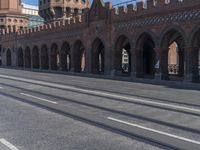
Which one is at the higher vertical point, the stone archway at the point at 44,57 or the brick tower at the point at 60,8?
the brick tower at the point at 60,8

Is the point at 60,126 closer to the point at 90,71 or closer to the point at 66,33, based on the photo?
the point at 90,71

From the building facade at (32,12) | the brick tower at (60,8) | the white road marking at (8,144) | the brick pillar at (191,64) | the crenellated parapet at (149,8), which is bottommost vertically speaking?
the white road marking at (8,144)

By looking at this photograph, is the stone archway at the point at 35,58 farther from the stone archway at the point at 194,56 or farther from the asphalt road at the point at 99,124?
the asphalt road at the point at 99,124

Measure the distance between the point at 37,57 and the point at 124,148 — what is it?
164ft

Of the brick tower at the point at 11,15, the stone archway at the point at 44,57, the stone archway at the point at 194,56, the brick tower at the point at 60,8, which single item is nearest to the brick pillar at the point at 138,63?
the stone archway at the point at 194,56

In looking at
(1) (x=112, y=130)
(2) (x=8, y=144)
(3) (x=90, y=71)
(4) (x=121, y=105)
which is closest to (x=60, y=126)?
(1) (x=112, y=130)

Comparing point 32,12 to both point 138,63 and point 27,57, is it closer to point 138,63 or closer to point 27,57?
point 27,57

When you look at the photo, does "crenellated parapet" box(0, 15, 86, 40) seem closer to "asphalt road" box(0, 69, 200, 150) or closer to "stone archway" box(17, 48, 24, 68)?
"stone archway" box(17, 48, 24, 68)

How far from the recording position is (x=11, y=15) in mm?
76000

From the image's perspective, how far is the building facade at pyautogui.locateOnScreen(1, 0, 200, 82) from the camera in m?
27.7

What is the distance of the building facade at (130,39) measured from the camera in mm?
27734

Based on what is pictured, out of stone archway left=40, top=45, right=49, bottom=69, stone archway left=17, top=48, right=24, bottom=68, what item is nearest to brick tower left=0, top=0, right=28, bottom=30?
stone archway left=17, top=48, right=24, bottom=68

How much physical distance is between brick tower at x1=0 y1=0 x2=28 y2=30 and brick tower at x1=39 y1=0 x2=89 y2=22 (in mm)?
15240

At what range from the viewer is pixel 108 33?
37.5 metres
